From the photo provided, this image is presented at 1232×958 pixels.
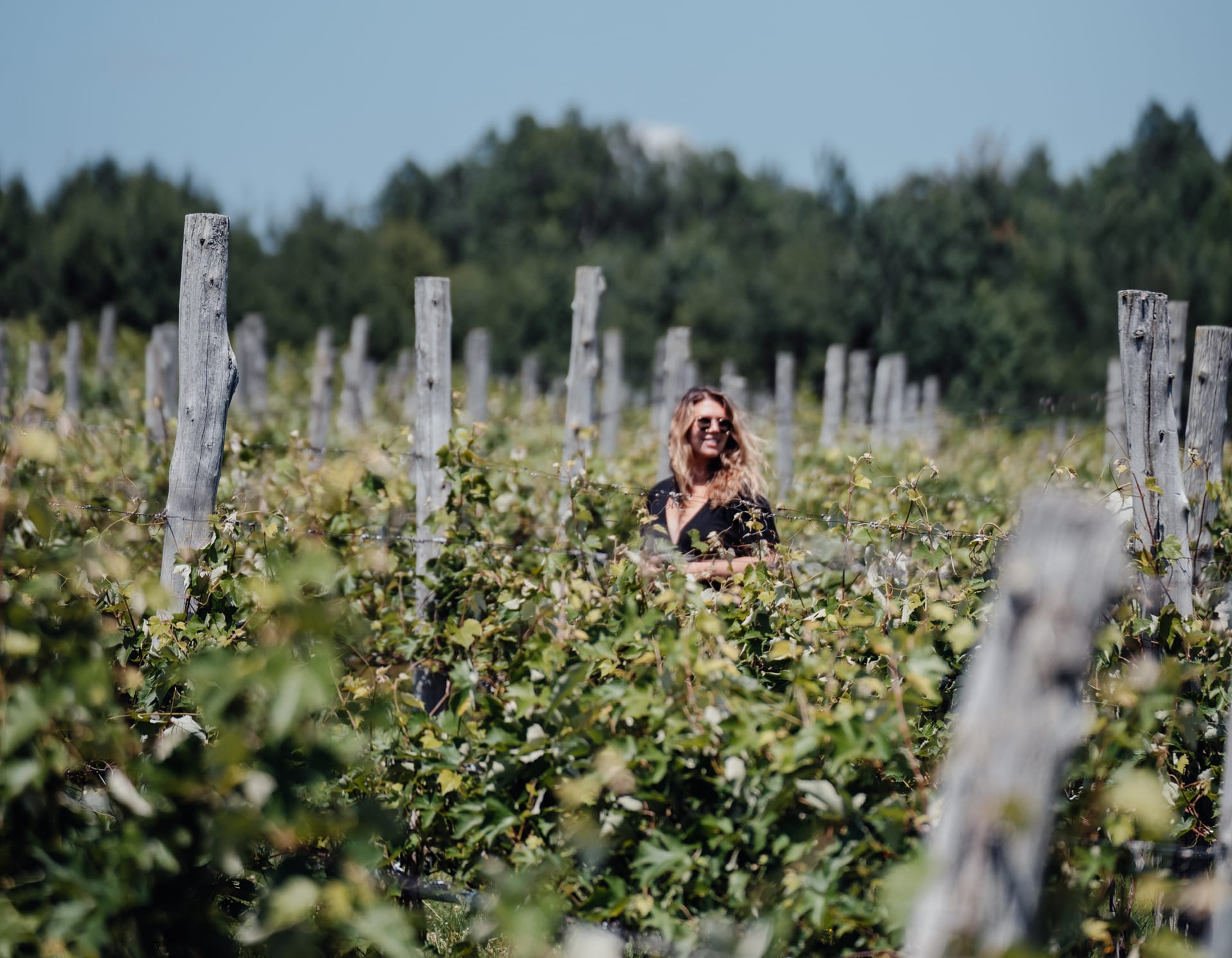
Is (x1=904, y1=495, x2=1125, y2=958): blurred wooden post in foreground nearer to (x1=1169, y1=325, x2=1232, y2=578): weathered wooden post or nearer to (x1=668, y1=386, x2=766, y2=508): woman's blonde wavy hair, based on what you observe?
(x1=668, y1=386, x2=766, y2=508): woman's blonde wavy hair

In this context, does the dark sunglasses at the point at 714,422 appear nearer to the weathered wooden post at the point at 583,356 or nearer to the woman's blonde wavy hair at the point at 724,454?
the woman's blonde wavy hair at the point at 724,454

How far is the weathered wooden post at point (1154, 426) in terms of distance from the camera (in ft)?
12.9

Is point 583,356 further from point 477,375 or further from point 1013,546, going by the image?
point 477,375

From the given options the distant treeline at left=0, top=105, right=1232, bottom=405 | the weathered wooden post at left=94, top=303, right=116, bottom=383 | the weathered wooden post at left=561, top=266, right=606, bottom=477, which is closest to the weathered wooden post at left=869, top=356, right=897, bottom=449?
the weathered wooden post at left=561, top=266, right=606, bottom=477

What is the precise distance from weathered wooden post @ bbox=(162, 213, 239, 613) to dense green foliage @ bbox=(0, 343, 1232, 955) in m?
0.19

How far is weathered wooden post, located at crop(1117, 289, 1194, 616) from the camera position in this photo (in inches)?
155

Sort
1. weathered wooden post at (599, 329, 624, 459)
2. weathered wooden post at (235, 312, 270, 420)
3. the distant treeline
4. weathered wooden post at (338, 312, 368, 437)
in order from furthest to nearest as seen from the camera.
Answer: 1. the distant treeline
2. weathered wooden post at (235, 312, 270, 420)
3. weathered wooden post at (338, 312, 368, 437)
4. weathered wooden post at (599, 329, 624, 459)

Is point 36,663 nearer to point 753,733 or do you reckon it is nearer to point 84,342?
point 753,733

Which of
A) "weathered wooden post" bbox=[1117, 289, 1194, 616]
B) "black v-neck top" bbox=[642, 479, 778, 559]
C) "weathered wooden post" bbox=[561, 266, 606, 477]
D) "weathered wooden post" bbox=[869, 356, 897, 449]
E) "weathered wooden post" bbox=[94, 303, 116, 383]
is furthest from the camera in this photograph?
"weathered wooden post" bbox=[94, 303, 116, 383]

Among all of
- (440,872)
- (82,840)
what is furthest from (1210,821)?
(82,840)

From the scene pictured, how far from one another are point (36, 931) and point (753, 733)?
1.34 meters

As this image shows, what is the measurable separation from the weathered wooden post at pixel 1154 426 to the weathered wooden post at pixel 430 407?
2544mm

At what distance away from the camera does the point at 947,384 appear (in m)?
33.5

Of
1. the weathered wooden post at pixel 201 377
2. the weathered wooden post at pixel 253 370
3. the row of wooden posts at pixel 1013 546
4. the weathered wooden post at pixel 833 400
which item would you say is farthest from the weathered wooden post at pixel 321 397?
the weathered wooden post at pixel 201 377
